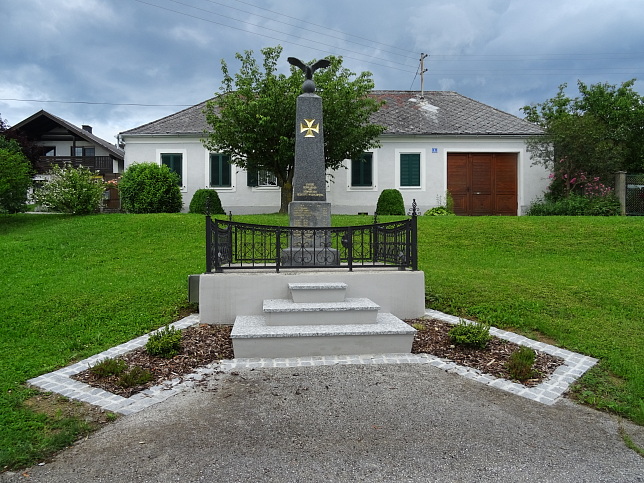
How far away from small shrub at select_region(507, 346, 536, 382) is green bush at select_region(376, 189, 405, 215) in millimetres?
12562

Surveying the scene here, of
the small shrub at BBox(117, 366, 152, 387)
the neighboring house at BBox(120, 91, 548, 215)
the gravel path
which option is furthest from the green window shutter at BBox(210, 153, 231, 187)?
the gravel path

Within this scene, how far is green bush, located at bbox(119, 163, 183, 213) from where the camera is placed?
1593cm

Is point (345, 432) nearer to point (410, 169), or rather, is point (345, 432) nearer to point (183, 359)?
point (183, 359)

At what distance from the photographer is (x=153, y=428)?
10.9ft

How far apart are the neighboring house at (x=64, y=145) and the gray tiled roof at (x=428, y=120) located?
31.8 ft

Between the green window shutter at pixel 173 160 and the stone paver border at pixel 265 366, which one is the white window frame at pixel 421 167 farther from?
the stone paver border at pixel 265 366

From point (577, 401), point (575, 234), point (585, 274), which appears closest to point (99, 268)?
point (577, 401)

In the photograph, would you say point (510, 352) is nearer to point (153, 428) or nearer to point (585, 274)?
point (153, 428)

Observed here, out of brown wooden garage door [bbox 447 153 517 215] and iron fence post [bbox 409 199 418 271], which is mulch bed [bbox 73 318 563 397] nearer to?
iron fence post [bbox 409 199 418 271]

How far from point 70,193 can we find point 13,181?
1603 millimetres

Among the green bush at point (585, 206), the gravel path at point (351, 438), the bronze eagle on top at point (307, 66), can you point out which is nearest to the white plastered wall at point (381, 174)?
the green bush at point (585, 206)

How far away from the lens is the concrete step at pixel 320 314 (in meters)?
5.44

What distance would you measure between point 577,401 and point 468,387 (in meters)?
0.90

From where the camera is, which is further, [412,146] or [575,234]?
[412,146]
